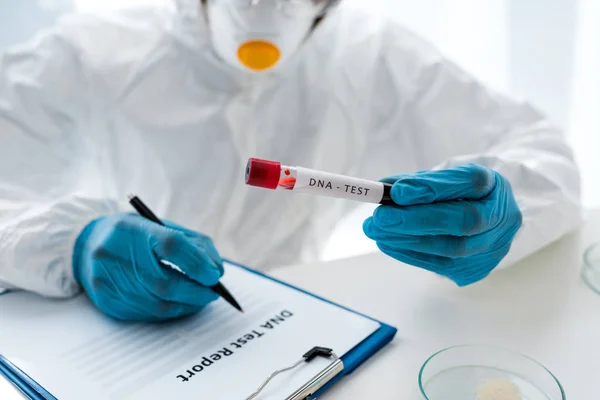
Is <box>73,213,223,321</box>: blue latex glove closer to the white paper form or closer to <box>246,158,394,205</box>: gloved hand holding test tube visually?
the white paper form

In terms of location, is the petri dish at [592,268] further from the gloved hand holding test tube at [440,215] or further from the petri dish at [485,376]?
the petri dish at [485,376]

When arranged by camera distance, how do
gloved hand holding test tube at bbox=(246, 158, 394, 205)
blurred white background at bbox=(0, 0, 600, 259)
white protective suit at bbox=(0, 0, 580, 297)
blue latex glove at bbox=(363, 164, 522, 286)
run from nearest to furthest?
gloved hand holding test tube at bbox=(246, 158, 394, 205)
blue latex glove at bbox=(363, 164, 522, 286)
white protective suit at bbox=(0, 0, 580, 297)
blurred white background at bbox=(0, 0, 600, 259)

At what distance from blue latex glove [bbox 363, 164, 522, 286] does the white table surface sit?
5cm

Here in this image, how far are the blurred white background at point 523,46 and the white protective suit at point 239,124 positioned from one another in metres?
0.36

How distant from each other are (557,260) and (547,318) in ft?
0.57

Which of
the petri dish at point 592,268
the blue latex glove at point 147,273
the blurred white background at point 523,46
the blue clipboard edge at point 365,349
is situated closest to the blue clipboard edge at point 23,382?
the blue latex glove at point 147,273

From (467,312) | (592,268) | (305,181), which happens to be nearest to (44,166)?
(305,181)

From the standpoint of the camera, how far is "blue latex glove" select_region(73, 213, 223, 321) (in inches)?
24.2

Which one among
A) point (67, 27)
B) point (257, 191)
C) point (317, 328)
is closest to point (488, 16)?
point (257, 191)

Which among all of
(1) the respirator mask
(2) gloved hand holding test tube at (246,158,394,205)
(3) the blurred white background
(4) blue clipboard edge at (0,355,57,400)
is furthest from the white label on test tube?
(3) the blurred white background

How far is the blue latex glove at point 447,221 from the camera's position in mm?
584

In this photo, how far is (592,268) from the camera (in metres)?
0.75

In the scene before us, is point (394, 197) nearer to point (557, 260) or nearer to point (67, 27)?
point (557, 260)

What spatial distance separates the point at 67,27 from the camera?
37.8 inches
